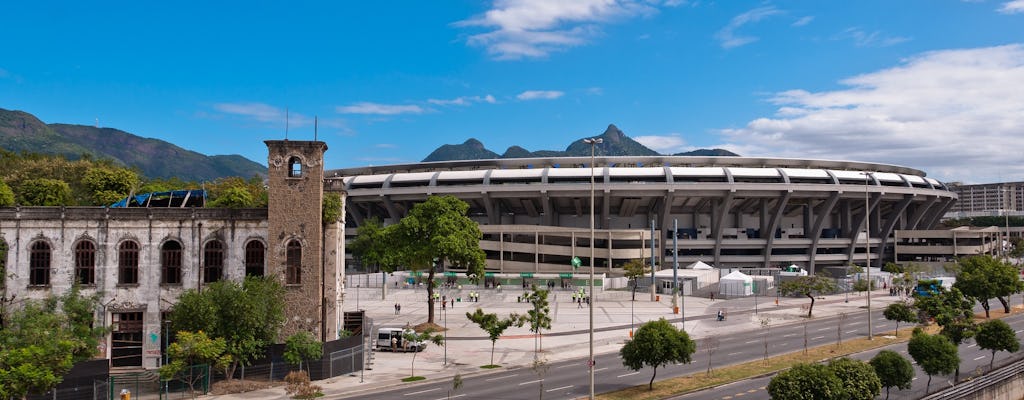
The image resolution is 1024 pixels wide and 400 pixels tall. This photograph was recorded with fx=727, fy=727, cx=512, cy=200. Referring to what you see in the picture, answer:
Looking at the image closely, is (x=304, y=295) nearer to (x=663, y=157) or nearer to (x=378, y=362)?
(x=378, y=362)

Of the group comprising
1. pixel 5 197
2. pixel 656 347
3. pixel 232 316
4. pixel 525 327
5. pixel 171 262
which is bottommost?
pixel 525 327

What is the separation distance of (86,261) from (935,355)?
1771 inches

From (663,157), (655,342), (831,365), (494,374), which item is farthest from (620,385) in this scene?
(663,157)

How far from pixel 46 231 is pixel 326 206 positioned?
1525 centimetres

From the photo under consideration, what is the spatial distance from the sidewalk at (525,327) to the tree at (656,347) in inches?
410

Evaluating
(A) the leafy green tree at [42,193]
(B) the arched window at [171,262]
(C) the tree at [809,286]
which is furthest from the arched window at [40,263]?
(C) the tree at [809,286]

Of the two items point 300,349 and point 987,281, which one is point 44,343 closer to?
point 300,349

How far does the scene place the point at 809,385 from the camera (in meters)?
26.0

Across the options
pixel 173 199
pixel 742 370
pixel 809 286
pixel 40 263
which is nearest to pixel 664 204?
pixel 809 286

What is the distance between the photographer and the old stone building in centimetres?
4059

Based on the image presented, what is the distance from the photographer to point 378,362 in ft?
154

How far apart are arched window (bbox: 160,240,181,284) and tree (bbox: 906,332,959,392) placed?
3972 cm

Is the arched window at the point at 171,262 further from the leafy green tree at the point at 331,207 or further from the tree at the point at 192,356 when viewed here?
the leafy green tree at the point at 331,207

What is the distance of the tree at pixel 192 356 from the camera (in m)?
35.2
